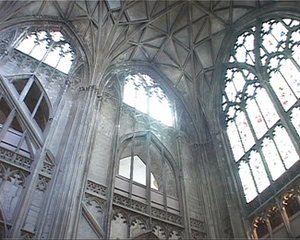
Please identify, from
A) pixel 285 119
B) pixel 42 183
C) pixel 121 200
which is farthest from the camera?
pixel 285 119

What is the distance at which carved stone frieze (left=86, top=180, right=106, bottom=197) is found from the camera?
9209mm

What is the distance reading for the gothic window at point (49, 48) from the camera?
465 inches

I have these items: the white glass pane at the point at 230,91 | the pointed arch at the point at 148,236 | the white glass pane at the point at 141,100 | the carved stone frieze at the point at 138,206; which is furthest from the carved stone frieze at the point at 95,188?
the white glass pane at the point at 230,91

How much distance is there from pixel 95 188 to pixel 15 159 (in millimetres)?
2196

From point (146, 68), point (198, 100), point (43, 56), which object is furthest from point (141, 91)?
point (43, 56)

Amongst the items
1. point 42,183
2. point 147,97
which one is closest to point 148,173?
point 42,183

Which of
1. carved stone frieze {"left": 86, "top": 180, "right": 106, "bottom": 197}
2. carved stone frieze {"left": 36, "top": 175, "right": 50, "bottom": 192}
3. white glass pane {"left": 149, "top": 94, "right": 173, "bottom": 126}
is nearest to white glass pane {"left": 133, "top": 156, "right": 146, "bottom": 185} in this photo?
white glass pane {"left": 149, "top": 94, "right": 173, "bottom": 126}

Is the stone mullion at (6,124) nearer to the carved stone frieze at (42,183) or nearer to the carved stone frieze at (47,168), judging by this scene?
the carved stone frieze at (47,168)

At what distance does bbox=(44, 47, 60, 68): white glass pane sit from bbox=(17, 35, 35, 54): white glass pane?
66cm

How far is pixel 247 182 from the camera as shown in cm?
1071

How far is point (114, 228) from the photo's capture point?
29.1 ft

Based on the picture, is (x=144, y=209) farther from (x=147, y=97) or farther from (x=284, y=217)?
(x=147, y=97)

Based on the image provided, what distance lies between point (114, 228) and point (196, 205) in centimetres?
332

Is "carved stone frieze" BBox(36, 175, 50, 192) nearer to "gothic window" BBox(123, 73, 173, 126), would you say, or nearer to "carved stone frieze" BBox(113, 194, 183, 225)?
"carved stone frieze" BBox(113, 194, 183, 225)
